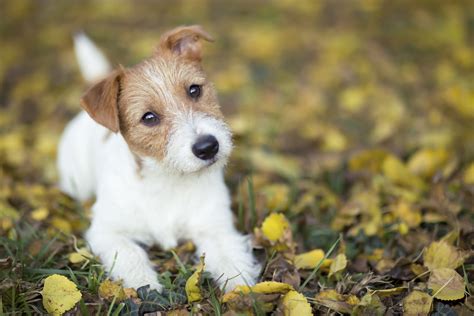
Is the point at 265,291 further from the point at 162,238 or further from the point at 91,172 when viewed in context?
the point at 91,172

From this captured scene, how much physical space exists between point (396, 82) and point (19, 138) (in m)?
4.52

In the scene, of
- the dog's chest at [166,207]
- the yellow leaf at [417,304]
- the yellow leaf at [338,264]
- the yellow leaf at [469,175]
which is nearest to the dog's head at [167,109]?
the dog's chest at [166,207]

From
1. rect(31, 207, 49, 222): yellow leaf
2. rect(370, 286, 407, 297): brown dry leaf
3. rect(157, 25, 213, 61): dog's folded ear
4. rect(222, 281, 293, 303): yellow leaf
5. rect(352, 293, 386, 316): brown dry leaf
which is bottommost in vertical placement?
rect(370, 286, 407, 297): brown dry leaf

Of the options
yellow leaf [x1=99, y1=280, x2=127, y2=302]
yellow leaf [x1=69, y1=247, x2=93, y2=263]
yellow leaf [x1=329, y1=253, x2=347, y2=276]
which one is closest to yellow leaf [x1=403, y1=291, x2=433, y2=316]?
yellow leaf [x1=329, y1=253, x2=347, y2=276]

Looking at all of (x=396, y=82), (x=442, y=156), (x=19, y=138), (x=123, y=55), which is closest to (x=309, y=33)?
(x=396, y=82)

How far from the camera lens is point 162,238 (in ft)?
12.0

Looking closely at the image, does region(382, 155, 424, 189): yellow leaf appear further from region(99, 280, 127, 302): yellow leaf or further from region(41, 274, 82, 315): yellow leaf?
region(41, 274, 82, 315): yellow leaf

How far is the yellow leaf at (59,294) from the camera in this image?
2.97 meters

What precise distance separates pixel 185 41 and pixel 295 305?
2032mm

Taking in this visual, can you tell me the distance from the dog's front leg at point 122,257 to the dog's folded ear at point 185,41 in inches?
54.2

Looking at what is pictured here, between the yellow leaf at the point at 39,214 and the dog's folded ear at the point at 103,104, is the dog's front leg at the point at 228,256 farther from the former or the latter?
the yellow leaf at the point at 39,214

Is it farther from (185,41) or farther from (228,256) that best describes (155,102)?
(228,256)

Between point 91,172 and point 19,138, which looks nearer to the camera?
point 91,172

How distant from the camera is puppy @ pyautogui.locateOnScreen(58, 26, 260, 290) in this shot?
3.27m
